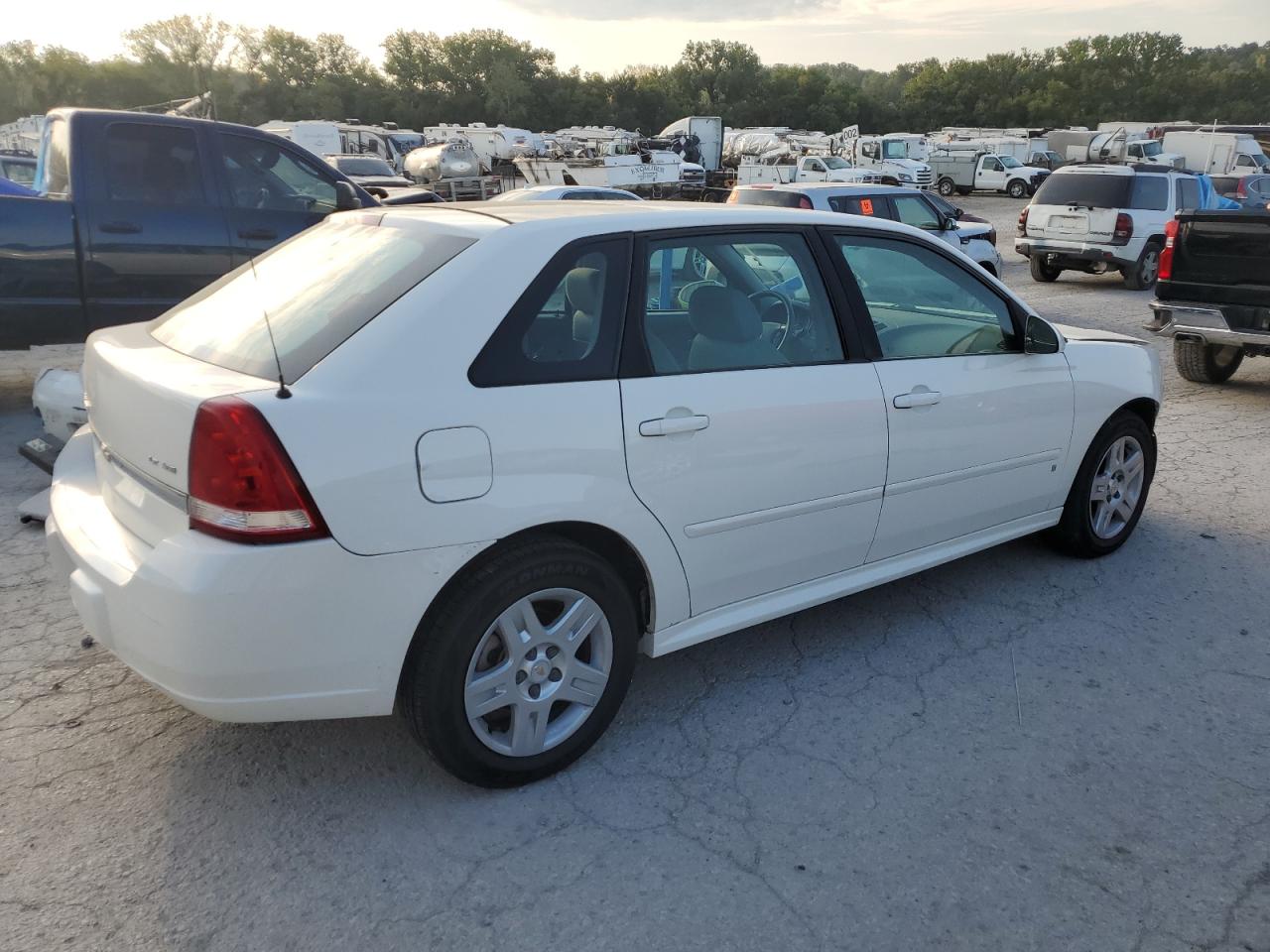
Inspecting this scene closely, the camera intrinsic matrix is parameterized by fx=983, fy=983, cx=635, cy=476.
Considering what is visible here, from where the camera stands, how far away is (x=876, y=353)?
3.50 metres

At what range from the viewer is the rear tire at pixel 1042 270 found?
15.5m

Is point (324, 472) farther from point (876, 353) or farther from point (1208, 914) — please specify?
point (1208, 914)

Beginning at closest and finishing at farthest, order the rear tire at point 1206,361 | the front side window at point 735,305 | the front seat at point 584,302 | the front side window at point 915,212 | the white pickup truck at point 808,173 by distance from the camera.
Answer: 1. the front seat at point 584,302
2. the front side window at point 735,305
3. the rear tire at point 1206,361
4. the front side window at point 915,212
5. the white pickup truck at point 808,173

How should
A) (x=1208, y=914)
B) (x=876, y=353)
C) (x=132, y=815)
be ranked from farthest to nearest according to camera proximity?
(x=876, y=353) < (x=132, y=815) < (x=1208, y=914)

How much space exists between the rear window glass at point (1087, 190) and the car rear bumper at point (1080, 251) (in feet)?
2.03

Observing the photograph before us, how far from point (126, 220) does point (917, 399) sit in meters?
5.44

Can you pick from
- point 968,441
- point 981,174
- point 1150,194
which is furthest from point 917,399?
point 981,174

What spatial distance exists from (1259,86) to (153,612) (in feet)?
311

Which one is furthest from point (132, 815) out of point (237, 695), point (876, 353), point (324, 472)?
point (876, 353)

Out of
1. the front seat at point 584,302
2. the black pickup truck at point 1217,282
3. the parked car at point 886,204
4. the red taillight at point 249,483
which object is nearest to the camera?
the red taillight at point 249,483

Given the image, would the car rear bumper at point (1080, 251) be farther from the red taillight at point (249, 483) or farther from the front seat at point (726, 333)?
the red taillight at point (249, 483)

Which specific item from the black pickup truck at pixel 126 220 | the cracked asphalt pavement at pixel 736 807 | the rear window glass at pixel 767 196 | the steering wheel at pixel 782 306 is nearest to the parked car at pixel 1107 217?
the rear window glass at pixel 767 196

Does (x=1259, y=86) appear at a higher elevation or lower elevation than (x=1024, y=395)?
higher

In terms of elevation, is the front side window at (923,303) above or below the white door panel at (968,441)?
above
